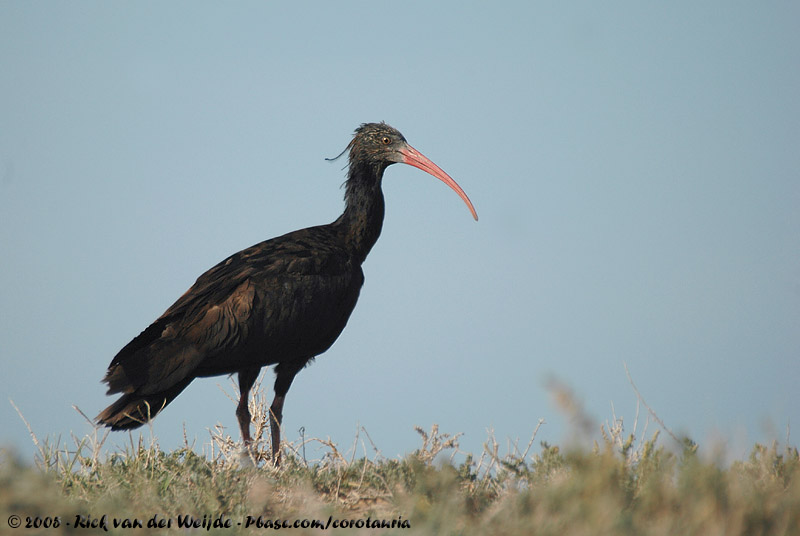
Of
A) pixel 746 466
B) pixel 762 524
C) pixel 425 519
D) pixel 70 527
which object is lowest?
pixel 70 527

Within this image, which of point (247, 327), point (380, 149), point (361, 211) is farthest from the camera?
point (380, 149)

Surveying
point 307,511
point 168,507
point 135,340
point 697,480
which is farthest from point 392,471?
point 135,340

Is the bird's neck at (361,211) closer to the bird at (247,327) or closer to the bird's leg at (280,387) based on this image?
the bird at (247,327)

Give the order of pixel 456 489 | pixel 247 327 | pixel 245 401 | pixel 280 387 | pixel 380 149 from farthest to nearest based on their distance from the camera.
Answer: pixel 380 149, pixel 280 387, pixel 245 401, pixel 247 327, pixel 456 489

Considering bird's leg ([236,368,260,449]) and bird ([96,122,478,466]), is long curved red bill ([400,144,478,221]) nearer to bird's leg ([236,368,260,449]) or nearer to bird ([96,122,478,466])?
bird ([96,122,478,466])

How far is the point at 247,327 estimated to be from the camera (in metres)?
6.55

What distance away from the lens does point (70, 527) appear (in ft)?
11.1

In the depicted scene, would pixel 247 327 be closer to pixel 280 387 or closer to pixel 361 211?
pixel 280 387

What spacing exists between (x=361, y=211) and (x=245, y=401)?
206 cm

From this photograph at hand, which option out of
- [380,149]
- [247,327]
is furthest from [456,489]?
[380,149]

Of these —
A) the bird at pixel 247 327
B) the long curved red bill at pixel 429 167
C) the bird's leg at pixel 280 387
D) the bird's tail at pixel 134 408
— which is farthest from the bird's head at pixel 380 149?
the bird's tail at pixel 134 408

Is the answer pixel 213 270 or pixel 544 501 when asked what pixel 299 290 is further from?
pixel 544 501

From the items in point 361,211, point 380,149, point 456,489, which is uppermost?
point 380,149

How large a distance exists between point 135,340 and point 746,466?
178 inches
